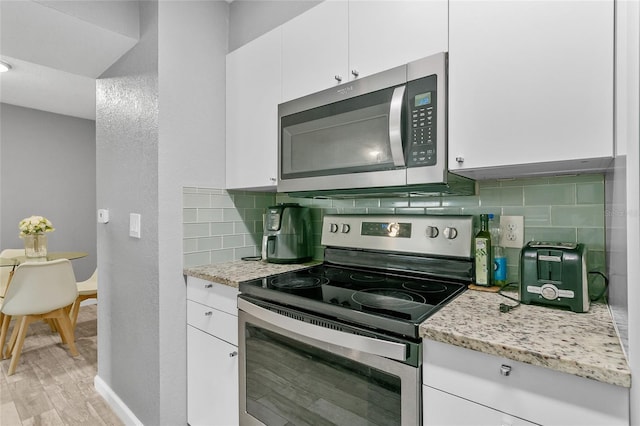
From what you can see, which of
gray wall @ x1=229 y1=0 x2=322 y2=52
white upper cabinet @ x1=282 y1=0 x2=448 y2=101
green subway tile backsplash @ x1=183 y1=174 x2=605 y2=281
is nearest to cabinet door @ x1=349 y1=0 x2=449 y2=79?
white upper cabinet @ x1=282 y1=0 x2=448 y2=101

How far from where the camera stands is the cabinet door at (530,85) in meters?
0.88

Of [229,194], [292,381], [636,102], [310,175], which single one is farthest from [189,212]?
[636,102]

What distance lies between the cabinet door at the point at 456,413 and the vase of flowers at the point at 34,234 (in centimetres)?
341

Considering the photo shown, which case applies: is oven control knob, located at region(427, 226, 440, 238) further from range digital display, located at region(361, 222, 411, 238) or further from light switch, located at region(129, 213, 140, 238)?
light switch, located at region(129, 213, 140, 238)

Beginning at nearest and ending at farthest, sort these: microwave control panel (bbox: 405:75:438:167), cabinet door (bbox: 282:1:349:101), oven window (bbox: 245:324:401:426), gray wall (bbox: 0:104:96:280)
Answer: oven window (bbox: 245:324:401:426) → microwave control panel (bbox: 405:75:438:167) → cabinet door (bbox: 282:1:349:101) → gray wall (bbox: 0:104:96:280)

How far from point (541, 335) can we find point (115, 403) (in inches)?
92.8

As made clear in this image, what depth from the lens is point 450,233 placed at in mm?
1375

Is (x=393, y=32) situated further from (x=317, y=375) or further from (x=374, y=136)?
(x=317, y=375)

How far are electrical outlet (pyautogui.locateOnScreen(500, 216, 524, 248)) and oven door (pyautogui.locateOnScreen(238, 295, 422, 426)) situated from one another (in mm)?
710

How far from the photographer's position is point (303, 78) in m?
1.55

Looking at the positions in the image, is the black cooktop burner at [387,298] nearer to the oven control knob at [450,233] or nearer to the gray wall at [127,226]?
the oven control knob at [450,233]

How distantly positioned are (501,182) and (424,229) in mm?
364

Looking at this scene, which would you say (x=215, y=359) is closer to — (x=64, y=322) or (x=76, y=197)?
(x=64, y=322)

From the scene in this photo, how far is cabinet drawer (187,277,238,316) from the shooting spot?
1505mm
